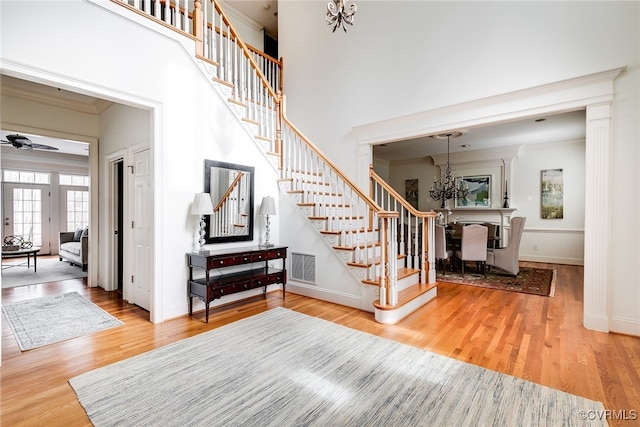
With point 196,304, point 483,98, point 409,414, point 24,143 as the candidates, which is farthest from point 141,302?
point 483,98

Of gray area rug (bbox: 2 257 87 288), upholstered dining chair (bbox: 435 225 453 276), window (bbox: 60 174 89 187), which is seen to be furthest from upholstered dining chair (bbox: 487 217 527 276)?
window (bbox: 60 174 89 187)

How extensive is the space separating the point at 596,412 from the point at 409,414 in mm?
Answer: 1194

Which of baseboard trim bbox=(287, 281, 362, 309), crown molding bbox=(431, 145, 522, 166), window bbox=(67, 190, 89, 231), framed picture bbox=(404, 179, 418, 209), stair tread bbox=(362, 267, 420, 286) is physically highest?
crown molding bbox=(431, 145, 522, 166)

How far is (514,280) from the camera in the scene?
5.32 m

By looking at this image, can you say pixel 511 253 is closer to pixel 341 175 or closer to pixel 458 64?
pixel 458 64

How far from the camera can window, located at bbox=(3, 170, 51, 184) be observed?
793 cm

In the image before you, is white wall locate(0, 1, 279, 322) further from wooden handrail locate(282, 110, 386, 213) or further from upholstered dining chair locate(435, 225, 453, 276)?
upholstered dining chair locate(435, 225, 453, 276)

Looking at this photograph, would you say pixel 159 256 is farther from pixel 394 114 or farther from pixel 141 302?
pixel 394 114

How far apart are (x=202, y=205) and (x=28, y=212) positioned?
8.57 meters

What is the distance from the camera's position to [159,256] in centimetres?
333

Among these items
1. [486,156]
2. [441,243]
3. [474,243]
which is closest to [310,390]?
[441,243]

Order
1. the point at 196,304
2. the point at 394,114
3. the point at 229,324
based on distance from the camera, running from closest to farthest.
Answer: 1. the point at 229,324
2. the point at 196,304
3. the point at 394,114

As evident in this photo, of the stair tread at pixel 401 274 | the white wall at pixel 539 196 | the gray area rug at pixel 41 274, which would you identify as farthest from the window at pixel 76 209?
the white wall at pixel 539 196

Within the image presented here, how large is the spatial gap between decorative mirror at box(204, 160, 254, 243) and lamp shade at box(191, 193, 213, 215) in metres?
0.31
